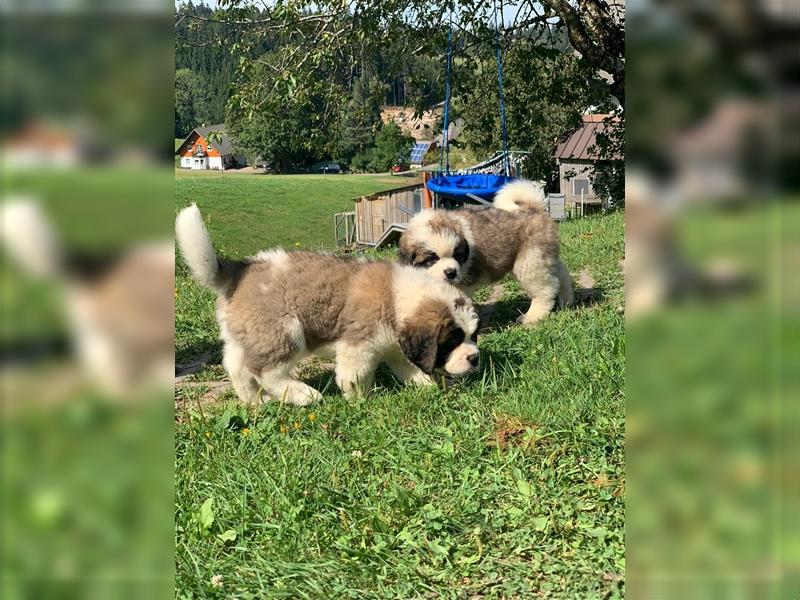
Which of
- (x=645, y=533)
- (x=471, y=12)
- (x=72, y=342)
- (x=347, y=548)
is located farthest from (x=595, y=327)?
(x=471, y=12)

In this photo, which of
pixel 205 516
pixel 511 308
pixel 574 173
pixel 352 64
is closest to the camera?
pixel 205 516

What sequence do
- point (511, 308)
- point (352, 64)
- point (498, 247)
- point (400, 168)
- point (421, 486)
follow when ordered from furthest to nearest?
point (400, 168)
point (352, 64)
point (511, 308)
point (498, 247)
point (421, 486)

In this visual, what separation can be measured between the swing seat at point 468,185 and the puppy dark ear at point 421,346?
5.23 metres

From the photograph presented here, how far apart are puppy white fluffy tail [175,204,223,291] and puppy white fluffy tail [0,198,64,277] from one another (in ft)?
12.5

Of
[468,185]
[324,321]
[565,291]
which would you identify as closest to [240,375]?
[324,321]

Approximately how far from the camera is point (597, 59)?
25.3 ft

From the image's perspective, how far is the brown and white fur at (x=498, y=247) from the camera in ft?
22.4

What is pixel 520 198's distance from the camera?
8.01 meters

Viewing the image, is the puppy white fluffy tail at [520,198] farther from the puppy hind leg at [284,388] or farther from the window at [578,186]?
the window at [578,186]

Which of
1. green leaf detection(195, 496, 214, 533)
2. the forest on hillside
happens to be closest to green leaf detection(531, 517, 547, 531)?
green leaf detection(195, 496, 214, 533)

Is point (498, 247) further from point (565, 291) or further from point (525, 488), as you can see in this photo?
point (525, 488)

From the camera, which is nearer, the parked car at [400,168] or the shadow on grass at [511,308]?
the shadow on grass at [511,308]

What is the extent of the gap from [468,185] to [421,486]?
26.1ft

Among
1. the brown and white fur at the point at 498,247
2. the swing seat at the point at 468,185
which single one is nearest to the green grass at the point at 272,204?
the swing seat at the point at 468,185
